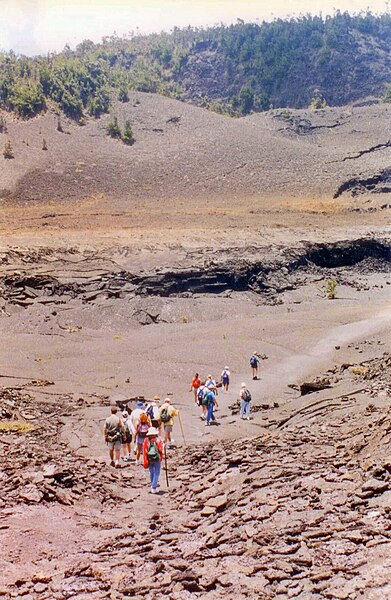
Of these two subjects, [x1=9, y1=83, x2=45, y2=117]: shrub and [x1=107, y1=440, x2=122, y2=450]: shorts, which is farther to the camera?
[x1=9, y1=83, x2=45, y2=117]: shrub

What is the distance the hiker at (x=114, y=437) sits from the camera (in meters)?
10.8

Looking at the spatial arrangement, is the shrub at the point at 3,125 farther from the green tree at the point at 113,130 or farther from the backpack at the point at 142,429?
the backpack at the point at 142,429

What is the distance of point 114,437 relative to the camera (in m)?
10.8

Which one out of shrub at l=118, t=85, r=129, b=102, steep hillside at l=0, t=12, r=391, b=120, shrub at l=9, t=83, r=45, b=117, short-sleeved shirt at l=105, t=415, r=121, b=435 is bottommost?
short-sleeved shirt at l=105, t=415, r=121, b=435

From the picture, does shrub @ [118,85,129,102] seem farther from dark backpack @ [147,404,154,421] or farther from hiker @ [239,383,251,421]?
dark backpack @ [147,404,154,421]

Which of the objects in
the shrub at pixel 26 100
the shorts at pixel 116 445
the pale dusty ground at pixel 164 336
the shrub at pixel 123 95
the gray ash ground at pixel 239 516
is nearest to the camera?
the gray ash ground at pixel 239 516

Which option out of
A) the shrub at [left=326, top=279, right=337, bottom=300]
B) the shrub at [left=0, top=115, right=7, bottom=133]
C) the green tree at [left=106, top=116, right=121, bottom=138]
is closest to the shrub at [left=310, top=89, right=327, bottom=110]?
the green tree at [left=106, top=116, right=121, bottom=138]

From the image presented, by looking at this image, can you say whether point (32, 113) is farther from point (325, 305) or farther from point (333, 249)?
point (325, 305)

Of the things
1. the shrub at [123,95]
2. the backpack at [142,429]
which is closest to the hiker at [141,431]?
the backpack at [142,429]

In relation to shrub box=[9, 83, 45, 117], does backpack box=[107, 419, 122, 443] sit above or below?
below

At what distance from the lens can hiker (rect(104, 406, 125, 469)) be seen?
35.4ft

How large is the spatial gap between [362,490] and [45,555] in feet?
11.2

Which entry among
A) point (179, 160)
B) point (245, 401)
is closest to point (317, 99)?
point (179, 160)

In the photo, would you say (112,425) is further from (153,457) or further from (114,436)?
(153,457)
